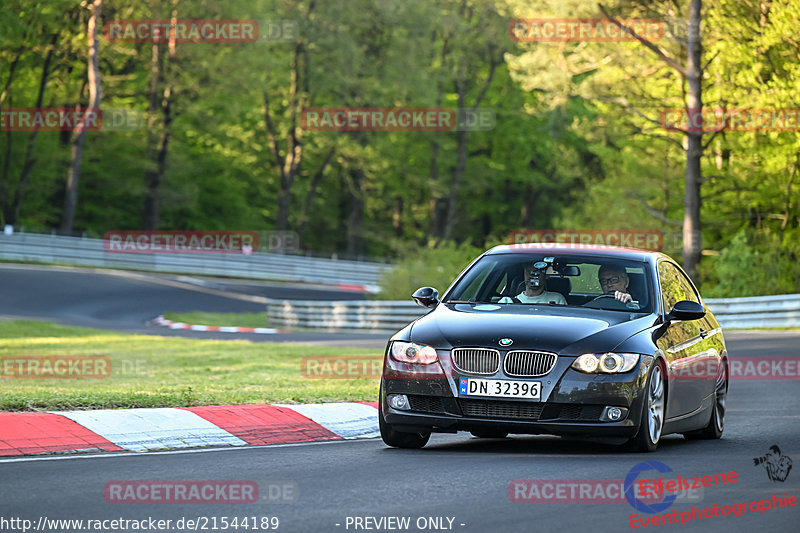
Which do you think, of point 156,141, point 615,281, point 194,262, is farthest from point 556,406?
point 156,141

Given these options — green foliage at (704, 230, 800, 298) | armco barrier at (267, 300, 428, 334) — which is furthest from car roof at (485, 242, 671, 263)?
green foliage at (704, 230, 800, 298)

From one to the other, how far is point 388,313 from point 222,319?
6555 mm

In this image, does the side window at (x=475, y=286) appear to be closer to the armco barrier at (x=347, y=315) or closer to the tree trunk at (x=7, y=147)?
the armco barrier at (x=347, y=315)

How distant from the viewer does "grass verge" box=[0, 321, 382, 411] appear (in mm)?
11958

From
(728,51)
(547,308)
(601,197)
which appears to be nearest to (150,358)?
(547,308)

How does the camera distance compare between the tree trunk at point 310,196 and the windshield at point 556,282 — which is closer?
the windshield at point 556,282

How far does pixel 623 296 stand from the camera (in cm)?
1040

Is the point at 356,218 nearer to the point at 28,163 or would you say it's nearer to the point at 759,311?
the point at 28,163

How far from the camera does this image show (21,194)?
5975 cm

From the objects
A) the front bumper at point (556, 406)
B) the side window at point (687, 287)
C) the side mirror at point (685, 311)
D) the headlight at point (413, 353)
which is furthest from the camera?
the side window at point (687, 287)

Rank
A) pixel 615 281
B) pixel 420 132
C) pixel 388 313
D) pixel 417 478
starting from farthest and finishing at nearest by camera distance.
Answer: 1. pixel 420 132
2. pixel 388 313
3. pixel 615 281
4. pixel 417 478

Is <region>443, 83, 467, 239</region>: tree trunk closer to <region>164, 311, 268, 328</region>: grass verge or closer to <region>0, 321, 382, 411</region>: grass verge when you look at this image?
<region>164, 311, 268, 328</region>: grass verge

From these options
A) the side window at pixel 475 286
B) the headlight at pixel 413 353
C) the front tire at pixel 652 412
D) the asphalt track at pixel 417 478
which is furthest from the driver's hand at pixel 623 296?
the headlight at pixel 413 353

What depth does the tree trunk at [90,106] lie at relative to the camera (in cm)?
5238
